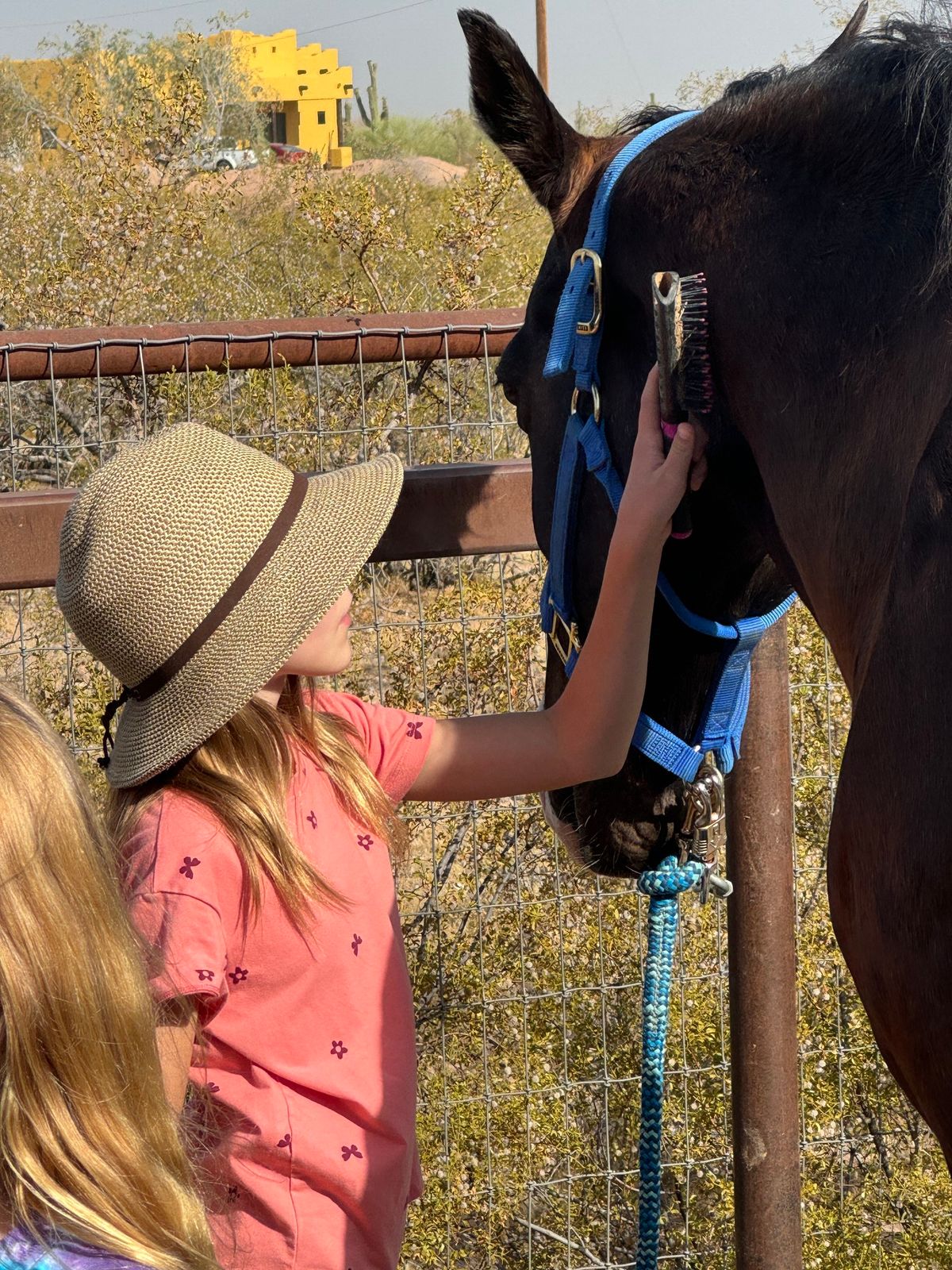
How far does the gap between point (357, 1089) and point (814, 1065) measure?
1.98 metres

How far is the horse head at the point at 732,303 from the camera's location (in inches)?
53.2

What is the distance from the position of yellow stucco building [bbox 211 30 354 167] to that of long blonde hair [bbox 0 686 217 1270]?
40496 mm

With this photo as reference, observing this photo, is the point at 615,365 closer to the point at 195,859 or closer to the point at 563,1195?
the point at 195,859

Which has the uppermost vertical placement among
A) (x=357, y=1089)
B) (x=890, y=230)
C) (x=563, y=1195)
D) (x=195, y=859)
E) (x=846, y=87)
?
(x=846, y=87)

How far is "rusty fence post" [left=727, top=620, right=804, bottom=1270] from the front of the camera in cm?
238

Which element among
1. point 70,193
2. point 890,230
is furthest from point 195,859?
point 70,193

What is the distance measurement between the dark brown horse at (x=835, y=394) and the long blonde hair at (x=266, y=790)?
1.44ft

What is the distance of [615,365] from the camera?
1716mm

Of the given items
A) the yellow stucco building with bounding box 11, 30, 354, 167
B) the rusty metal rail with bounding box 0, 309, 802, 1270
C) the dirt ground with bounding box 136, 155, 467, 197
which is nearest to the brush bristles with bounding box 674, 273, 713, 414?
the rusty metal rail with bounding box 0, 309, 802, 1270

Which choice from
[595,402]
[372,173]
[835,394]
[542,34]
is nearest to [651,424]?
[595,402]

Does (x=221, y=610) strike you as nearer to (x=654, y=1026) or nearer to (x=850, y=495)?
(x=850, y=495)

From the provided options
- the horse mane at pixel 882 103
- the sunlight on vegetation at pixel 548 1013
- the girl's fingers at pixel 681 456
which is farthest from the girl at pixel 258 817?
the sunlight on vegetation at pixel 548 1013

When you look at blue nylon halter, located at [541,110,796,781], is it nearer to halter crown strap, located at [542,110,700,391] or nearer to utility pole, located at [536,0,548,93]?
halter crown strap, located at [542,110,700,391]

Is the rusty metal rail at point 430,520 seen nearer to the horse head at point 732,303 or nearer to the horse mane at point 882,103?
the horse head at point 732,303
